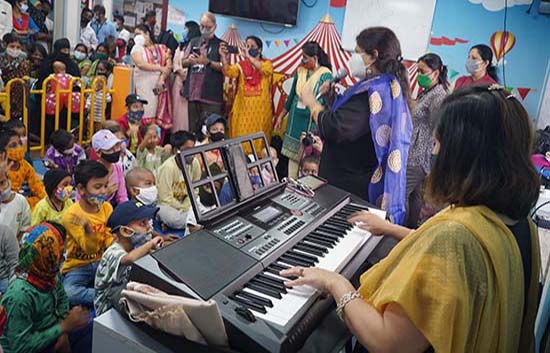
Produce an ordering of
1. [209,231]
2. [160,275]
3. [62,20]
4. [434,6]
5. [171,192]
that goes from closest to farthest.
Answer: [160,275], [209,231], [171,192], [434,6], [62,20]

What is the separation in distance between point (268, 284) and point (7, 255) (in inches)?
67.1

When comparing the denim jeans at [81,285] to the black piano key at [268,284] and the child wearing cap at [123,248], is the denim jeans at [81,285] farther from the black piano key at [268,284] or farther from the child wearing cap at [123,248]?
the black piano key at [268,284]

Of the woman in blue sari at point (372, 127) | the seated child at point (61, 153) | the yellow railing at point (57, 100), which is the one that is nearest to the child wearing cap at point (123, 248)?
the woman in blue sari at point (372, 127)

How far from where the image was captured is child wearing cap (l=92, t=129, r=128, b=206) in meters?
3.72

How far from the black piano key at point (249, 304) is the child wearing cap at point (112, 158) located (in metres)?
2.47

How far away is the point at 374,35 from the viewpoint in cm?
266

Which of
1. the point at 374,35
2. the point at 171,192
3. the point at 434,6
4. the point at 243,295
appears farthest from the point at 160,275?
the point at 434,6

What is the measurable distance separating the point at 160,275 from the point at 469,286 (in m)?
0.83

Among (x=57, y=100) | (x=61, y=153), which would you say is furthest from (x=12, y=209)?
(x=57, y=100)

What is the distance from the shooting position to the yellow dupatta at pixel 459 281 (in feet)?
3.77

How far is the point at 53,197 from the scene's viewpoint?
10.1ft

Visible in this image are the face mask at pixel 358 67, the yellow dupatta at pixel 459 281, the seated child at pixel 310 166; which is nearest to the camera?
the yellow dupatta at pixel 459 281

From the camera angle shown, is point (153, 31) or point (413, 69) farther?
point (153, 31)

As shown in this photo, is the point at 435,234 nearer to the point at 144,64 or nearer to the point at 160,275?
the point at 160,275
